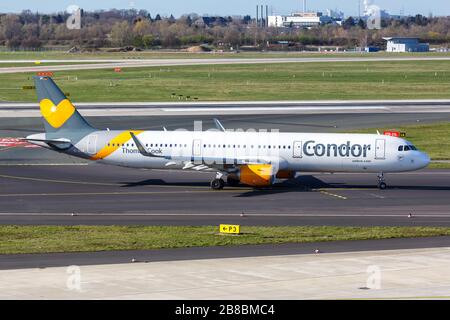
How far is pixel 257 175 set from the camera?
64438mm

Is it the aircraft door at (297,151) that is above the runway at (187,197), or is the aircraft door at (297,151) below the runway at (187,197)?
above

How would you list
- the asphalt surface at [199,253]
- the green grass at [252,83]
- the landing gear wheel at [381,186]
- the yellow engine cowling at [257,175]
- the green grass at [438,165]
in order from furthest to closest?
the green grass at [252,83] < the green grass at [438,165] < the landing gear wheel at [381,186] < the yellow engine cowling at [257,175] < the asphalt surface at [199,253]

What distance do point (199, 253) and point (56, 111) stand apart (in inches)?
1083

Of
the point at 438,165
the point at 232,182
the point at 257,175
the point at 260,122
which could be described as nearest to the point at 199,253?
the point at 257,175

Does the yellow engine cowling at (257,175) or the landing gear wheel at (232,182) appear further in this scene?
the landing gear wheel at (232,182)

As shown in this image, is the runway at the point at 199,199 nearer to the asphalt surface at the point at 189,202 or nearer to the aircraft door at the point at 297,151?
the asphalt surface at the point at 189,202

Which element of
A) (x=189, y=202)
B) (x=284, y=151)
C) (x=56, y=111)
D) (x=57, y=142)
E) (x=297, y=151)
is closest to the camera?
(x=189, y=202)

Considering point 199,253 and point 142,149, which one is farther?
point 142,149

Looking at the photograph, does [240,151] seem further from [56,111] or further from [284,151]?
[56,111]

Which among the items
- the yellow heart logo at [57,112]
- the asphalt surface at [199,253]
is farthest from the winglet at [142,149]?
the asphalt surface at [199,253]

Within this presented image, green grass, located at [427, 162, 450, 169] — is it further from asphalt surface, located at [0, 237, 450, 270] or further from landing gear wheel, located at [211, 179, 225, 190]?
asphalt surface, located at [0, 237, 450, 270]

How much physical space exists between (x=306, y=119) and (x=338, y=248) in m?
59.8

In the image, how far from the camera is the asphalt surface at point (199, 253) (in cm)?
4188

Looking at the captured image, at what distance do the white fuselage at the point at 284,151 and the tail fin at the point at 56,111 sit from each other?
3.76 meters
